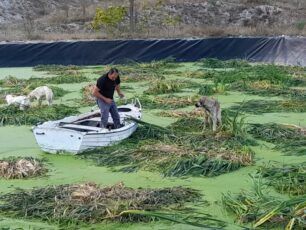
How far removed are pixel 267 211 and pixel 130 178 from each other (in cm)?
234

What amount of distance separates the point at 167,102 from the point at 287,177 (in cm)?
623

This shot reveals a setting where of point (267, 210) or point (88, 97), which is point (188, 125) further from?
point (267, 210)

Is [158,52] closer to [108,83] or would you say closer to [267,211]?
[108,83]

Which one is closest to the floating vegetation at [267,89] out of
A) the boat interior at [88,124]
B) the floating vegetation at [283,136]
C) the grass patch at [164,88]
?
the grass patch at [164,88]

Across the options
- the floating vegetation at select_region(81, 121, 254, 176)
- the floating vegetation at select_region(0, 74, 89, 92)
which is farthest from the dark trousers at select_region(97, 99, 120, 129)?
the floating vegetation at select_region(0, 74, 89, 92)

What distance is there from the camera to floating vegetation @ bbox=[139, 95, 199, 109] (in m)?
12.8

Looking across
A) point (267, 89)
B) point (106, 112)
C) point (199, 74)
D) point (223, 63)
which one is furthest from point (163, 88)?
point (223, 63)

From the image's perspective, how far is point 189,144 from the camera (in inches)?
350

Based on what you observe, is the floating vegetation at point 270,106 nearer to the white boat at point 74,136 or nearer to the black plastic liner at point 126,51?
the white boat at point 74,136

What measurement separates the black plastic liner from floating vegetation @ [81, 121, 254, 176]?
12.6 metres

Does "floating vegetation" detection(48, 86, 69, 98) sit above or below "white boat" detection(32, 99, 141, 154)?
below

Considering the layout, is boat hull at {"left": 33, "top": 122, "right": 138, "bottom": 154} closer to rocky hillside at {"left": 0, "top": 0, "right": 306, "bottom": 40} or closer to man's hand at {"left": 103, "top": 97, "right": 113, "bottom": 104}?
man's hand at {"left": 103, "top": 97, "right": 113, "bottom": 104}

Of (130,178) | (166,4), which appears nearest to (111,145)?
(130,178)

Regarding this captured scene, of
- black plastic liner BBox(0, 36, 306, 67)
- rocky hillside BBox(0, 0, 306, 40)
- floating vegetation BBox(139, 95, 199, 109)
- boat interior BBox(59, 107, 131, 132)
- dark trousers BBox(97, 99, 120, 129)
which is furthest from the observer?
rocky hillside BBox(0, 0, 306, 40)
